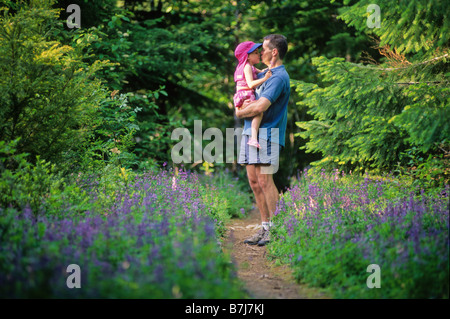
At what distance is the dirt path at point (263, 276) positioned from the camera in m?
3.74

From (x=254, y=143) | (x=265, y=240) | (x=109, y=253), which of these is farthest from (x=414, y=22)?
(x=109, y=253)

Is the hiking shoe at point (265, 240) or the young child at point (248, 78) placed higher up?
the young child at point (248, 78)

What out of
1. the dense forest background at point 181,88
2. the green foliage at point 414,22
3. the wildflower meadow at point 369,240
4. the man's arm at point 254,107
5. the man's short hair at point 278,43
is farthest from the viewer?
the man's short hair at point 278,43

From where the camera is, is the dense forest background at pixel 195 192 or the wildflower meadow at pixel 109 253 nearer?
the wildflower meadow at pixel 109 253

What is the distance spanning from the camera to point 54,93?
482 cm

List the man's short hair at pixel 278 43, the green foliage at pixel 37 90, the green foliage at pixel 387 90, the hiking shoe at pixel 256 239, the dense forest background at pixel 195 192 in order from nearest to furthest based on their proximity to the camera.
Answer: the dense forest background at pixel 195 192, the green foliage at pixel 37 90, the green foliage at pixel 387 90, the man's short hair at pixel 278 43, the hiking shoe at pixel 256 239

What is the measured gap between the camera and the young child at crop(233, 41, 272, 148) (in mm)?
5480

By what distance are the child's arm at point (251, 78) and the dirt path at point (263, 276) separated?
2147mm

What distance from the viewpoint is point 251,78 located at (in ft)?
18.2

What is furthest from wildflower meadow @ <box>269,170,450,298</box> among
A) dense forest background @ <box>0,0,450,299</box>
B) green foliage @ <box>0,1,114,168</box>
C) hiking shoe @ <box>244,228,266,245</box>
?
green foliage @ <box>0,1,114,168</box>

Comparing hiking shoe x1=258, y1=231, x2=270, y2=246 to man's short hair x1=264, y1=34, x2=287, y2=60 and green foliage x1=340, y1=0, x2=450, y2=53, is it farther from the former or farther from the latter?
green foliage x1=340, y1=0, x2=450, y2=53

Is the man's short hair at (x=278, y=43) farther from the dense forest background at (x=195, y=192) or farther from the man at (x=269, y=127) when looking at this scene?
the dense forest background at (x=195, y=192)

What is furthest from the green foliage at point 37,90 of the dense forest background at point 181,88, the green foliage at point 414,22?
the green foliage at point 414,22
